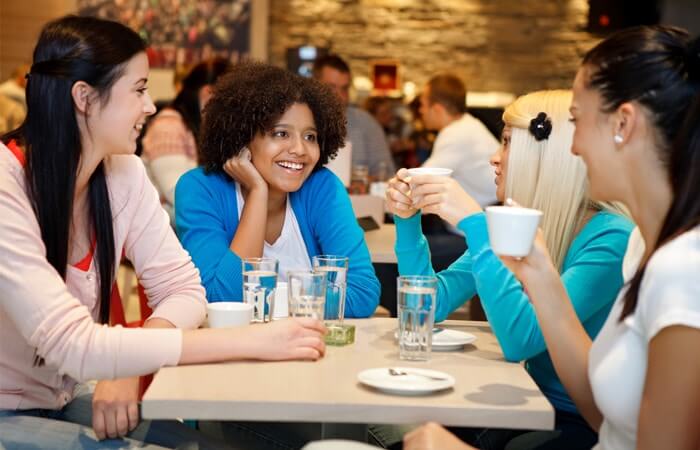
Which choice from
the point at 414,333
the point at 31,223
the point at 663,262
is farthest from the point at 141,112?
the point at 663,262

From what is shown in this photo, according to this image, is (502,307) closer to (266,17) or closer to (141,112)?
(141,112)

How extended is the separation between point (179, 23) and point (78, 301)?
8.18m

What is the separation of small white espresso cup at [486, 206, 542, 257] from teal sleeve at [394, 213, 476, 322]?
737 millimetres

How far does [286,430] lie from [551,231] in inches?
31.0

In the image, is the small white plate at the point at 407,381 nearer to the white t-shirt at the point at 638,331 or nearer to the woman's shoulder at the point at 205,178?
the white t-shirt at the point at 638,331

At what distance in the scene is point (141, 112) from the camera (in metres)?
2.13

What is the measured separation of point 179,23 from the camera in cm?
967

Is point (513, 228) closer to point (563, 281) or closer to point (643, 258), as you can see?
point (643, 258)

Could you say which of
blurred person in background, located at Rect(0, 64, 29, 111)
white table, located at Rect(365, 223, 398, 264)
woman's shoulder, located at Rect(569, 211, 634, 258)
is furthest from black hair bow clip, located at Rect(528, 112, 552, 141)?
blurred person in background, located at Rect(0, 64, 29, 111)

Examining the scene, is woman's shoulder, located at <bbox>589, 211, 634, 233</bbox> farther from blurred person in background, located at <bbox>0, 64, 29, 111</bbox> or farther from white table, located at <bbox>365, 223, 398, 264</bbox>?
blurred person in background, located at <bbox>0, 64, 29, 111</bbox>

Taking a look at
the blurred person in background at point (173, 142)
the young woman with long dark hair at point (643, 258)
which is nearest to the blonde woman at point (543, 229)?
the young woman with long dark hair at point (643, 258)

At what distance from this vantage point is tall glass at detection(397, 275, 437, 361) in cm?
191

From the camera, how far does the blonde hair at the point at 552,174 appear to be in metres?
2.20

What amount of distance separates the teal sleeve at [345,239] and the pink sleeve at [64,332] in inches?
35.2
